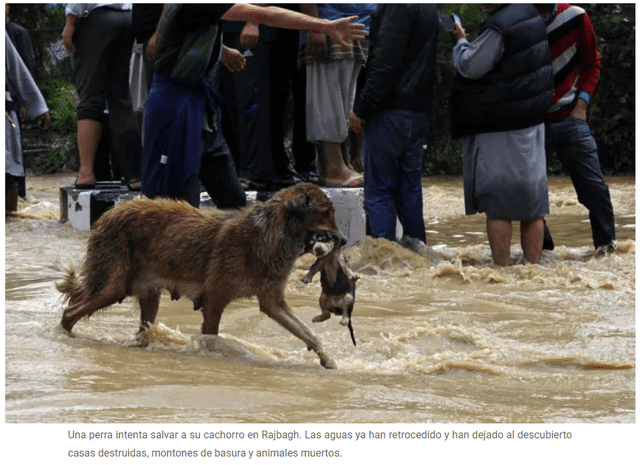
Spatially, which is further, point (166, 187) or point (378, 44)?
point (378, 44)

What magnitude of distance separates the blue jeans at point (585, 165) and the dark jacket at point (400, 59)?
1.07m

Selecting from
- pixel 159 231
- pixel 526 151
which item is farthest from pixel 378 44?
pixel 159 231

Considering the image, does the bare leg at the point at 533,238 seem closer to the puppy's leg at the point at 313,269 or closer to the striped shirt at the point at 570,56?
the striped shirt at the point at 570,56

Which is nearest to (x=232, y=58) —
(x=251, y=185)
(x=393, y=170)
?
(x=393, y=170)

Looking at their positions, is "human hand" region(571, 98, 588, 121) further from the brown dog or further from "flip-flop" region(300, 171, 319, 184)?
the brown dog

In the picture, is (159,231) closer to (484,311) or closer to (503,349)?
(503,349)

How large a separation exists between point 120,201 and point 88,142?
2.37ft

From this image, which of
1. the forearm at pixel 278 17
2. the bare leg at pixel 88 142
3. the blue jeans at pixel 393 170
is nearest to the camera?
the forearm at pixel 278 17

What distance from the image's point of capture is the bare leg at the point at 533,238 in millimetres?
7098

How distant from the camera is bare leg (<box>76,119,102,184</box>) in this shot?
8.84m

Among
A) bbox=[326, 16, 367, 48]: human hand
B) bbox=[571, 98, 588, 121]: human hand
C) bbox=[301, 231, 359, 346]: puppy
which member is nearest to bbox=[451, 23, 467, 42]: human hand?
bbox=[571, 98, 588, 121]: human hand

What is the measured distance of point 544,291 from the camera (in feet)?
21.2

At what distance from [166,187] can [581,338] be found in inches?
96.7

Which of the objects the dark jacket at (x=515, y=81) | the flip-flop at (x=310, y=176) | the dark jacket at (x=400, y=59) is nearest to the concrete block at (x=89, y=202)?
the flip-flop at (x=310, y=176)
